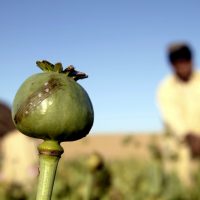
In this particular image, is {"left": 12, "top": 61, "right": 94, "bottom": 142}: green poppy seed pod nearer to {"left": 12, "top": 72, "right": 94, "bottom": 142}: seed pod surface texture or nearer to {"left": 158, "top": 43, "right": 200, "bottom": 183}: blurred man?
{"left": 12, "top": 72, "right": 94, "bottom": 142}: seed pod surface texture

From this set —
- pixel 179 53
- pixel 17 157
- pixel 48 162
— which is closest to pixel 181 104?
pixel 179 53

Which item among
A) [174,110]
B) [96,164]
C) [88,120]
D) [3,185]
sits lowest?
[3,185]

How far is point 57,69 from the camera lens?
37.9 inches

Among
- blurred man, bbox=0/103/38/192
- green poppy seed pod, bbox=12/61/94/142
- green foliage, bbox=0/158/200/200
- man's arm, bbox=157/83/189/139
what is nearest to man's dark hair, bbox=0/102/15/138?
blurred man, bbox=0/103/38/192

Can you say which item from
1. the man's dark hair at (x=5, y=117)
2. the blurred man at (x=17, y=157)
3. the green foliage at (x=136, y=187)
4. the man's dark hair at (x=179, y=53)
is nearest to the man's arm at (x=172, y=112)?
the man's dark hair at (x=179, y=53)

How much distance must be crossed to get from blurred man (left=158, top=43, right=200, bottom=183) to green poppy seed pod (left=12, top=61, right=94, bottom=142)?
6.49m

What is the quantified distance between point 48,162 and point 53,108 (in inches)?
4.2

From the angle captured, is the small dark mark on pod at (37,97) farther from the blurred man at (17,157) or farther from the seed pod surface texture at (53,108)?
the blurred man at (17,157)

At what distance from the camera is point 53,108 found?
3.02ft

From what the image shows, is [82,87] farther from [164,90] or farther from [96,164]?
[164,90]

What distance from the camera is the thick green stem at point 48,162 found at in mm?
912

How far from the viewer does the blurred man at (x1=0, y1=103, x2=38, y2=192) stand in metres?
5.05

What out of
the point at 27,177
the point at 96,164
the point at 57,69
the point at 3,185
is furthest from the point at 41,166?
the point at 27,177

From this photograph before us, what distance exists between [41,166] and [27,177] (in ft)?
14.0
